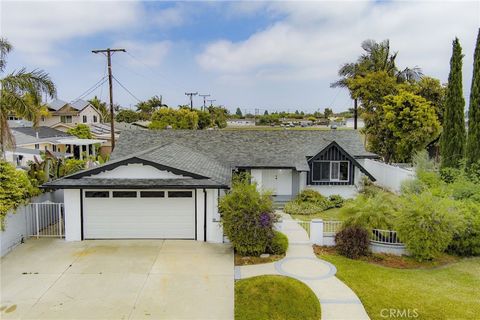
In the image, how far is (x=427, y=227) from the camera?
13.5 m

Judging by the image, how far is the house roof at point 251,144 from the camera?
24.2m

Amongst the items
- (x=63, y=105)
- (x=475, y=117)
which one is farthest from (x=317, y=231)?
(x=63, y=105)

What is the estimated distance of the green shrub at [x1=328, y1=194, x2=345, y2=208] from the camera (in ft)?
74.6

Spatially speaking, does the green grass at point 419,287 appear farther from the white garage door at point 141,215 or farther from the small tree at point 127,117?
the small tree at point 127,117

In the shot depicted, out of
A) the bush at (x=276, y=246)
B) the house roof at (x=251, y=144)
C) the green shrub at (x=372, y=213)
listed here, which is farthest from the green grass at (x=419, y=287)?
the house roof at (x=251, y=144)

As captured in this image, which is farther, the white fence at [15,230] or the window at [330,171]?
the window at [330,171]

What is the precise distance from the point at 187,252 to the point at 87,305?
4693mm

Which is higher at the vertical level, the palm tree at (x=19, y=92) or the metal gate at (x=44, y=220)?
the palm tree at (x=19, y=92)

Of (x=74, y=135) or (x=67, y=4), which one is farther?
(x=74, y=135)

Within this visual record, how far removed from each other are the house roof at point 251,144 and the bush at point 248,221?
919 centimetres

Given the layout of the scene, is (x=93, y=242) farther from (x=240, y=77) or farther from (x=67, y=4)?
(x=240, y=77)

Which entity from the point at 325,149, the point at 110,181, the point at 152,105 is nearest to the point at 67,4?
the point at 110,181

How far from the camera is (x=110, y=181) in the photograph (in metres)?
15.5

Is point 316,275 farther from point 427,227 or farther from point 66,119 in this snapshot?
point 66,119
